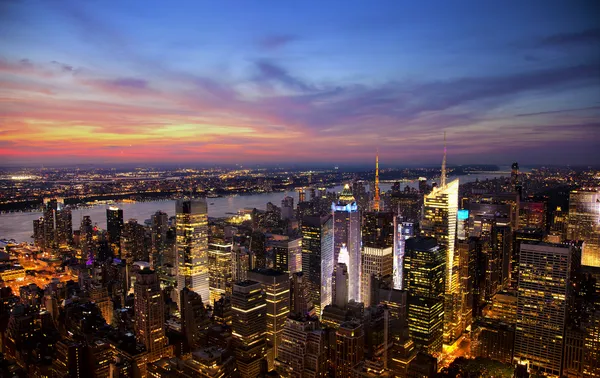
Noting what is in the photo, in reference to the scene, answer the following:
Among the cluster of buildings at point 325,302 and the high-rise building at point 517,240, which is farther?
the high-rise building at point 517,240

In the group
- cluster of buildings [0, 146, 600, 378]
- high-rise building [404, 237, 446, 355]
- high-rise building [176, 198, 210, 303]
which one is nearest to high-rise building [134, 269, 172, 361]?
cluster of buildings [0, 146, 600, 378]

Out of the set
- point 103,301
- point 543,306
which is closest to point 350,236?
point 543,306

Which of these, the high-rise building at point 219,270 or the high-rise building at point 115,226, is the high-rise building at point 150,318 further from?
the high-rise building at point 115,226

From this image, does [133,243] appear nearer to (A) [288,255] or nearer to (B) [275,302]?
(A) [288,255]

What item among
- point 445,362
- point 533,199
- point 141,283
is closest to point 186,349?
point 141,283

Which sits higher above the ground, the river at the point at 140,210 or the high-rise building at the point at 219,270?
the river at the point at 140,210

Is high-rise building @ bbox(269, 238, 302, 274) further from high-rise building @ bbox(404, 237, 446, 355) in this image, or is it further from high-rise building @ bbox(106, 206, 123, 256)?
high-rise building @ bbox(106, 206, 123, 256)

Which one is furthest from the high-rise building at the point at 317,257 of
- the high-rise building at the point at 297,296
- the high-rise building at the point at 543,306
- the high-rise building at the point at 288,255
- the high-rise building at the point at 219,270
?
the high-rise building at the point at 543,306
